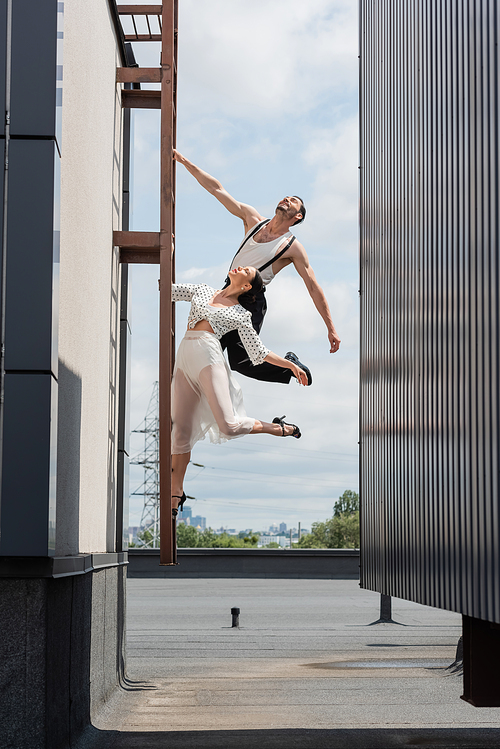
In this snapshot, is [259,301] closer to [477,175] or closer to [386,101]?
[386,101]

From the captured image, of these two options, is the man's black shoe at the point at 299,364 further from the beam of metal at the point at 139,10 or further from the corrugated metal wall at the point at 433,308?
the beam of metal at the point at 139,10

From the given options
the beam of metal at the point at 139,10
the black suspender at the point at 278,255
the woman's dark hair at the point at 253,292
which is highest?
the beam of metal at the point at 139,10

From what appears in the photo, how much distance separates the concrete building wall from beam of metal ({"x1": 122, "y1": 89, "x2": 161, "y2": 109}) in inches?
17.3

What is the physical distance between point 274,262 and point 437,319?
3.17 metres

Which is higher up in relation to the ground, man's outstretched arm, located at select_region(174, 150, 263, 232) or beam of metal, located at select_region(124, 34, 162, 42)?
beam of metal, located at select_region(124, 34, 162, 42)

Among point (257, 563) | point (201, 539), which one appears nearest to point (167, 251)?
point (257, 563)

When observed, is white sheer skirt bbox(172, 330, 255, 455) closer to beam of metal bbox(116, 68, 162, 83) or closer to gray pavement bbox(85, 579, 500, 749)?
gray pavement bbox(85, 579, 500, 749)

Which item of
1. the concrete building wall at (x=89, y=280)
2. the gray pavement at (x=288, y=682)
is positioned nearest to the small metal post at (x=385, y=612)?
the gray pavement at (x=288, y=682)

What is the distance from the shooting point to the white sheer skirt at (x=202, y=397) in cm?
1087

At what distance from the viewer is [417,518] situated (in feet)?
31.7

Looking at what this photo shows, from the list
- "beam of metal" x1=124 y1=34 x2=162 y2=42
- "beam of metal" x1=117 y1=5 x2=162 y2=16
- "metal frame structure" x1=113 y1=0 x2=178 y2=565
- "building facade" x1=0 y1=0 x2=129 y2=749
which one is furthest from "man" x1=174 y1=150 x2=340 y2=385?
"beam of metal" x1=124 y1=34 x2=162 y2=42

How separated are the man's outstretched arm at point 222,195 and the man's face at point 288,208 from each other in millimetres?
449

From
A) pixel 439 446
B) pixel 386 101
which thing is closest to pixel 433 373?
pixel 439 446

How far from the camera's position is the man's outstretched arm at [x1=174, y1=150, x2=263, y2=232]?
11.8 metres
